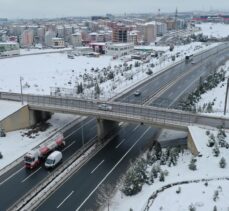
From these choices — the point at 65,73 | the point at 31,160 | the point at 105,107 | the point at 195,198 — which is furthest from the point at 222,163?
the point at 65,73

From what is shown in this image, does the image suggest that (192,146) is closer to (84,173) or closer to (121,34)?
(84,173)

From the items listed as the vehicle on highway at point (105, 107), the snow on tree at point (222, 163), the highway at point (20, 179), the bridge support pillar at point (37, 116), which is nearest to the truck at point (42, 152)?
the highway at point (20, 179)

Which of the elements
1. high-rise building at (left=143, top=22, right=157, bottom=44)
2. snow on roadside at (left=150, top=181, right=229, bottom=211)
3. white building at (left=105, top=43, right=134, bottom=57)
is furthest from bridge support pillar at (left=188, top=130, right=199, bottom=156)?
high-rise building at (left=143, top=22, right=157, bottom=44)

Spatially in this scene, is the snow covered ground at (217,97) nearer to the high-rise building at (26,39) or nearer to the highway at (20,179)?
the highway at (20,179)

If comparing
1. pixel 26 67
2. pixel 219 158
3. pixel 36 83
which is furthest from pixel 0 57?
pixel 219 158

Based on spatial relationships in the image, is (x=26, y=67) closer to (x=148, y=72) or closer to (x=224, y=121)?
(x=148, y=72)
